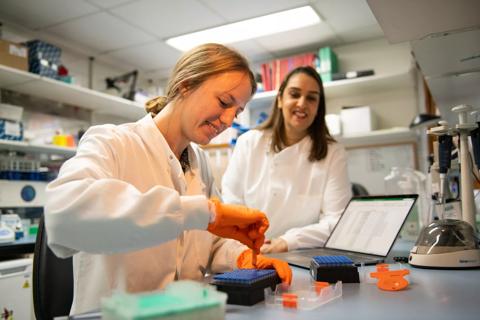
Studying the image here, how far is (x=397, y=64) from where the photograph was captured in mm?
3322

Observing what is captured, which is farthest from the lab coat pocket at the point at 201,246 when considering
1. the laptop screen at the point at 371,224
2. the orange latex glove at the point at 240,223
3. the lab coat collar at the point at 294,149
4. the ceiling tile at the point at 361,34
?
the ceiling tile at the point at 361,34

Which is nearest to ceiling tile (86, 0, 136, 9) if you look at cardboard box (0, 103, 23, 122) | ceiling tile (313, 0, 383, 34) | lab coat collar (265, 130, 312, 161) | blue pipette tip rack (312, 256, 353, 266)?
cardboard box (0, 103, 23, 122)

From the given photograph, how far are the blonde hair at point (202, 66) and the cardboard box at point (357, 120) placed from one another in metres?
2.26

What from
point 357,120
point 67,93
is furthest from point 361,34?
point 67,93

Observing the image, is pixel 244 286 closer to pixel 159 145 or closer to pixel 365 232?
pixel 159 145

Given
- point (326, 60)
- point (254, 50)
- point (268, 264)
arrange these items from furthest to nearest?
point (254, 50) < point (326, 60) < point (268, 264)

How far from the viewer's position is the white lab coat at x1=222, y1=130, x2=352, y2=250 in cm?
155

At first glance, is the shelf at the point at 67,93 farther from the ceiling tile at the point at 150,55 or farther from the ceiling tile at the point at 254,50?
the ceiling tile at the point at 254,50

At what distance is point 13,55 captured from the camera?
250 cm

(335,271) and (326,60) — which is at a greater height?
(326,60)

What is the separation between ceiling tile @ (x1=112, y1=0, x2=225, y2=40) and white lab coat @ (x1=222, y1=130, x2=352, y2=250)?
4.61 ft

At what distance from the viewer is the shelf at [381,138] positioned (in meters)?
3.00

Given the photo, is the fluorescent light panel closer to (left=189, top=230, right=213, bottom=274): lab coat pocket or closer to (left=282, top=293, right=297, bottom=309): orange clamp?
(left=189, top=230, right=213, bottom=274): lab coat pocket

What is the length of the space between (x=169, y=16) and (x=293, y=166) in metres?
1.75
